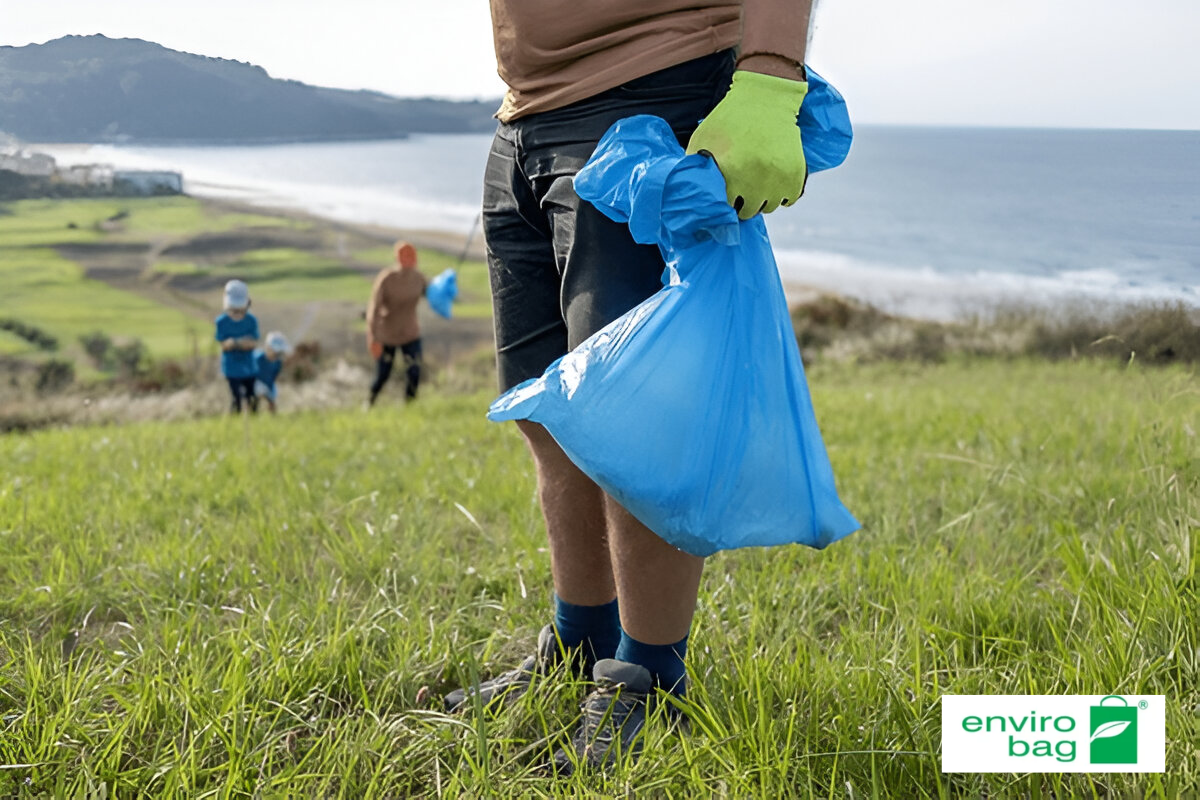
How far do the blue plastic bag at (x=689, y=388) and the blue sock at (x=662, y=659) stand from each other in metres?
0.29

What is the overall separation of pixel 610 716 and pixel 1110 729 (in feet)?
2.35

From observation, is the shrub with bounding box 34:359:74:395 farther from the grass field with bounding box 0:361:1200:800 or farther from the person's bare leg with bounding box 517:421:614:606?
the person's bare leg with bounding box 517:421:614:606

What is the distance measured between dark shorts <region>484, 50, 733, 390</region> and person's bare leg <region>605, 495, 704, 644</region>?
0.30 meters

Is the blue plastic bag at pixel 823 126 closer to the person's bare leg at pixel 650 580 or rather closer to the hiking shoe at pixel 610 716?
the person's bare leg at pixel 650 580

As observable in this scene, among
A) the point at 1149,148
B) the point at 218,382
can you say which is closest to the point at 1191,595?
the point at 1149,148

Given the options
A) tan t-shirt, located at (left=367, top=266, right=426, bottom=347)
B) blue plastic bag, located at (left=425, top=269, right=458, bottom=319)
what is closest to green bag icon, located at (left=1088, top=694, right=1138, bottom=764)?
tan t-shirt, located at (left=367, top=266, right=426, bottom=347)

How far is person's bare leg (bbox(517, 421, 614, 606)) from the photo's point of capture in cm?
150

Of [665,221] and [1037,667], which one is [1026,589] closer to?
[1037,667]

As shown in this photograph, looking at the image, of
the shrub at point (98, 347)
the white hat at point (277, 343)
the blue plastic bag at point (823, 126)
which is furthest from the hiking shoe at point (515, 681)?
the shrub at point (98, 347)

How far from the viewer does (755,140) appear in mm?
1133

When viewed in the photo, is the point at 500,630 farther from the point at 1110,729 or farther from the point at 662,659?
the point at 1110,729

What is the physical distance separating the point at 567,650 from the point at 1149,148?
1.74m

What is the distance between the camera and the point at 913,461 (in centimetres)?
313

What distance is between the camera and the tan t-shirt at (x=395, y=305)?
6480 mm
